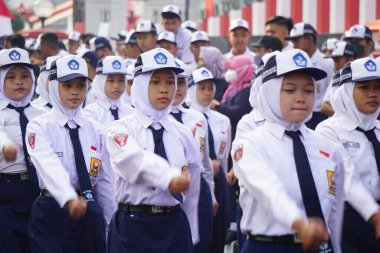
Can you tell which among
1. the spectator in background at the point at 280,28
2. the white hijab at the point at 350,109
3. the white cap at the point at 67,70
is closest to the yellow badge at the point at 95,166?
the white cap at the point at 67,70

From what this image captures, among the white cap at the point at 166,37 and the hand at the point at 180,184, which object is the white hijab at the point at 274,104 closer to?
the hand at the point at 180,184

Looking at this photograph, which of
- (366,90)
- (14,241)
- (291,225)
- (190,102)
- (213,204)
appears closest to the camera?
(291,225)

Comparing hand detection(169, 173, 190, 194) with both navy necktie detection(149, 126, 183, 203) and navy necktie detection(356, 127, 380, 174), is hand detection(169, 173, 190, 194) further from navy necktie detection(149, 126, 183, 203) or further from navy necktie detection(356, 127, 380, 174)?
navy necktie detection(356, 127, 380, 174)

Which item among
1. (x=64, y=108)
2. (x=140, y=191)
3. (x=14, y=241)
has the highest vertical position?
(x=64, y=108)

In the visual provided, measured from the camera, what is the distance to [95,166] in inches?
372

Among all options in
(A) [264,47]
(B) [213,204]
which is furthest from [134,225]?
(A) [264,47]

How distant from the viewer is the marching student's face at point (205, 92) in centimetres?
1306

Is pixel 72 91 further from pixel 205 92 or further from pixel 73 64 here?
pixel 205 92

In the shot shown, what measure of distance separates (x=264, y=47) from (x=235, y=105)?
1129 mm

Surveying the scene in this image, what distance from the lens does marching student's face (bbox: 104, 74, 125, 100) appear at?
12941mm

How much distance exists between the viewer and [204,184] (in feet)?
37.1

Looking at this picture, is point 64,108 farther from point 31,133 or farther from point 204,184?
point 204,184

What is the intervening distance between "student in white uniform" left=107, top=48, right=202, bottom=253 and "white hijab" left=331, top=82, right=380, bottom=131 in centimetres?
125

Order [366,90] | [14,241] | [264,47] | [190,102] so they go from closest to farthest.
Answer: [366,90] < [14,241] < [190,102] < [264,47]
